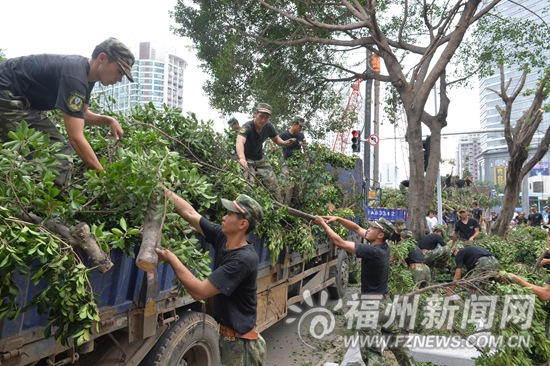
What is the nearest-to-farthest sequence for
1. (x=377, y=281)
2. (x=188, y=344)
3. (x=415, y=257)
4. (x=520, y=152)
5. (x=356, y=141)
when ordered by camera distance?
(x=188, y=344)
(x=377, y=281)
(x=415, y=257)
(x=520, y=152)
(x=356, y=141)

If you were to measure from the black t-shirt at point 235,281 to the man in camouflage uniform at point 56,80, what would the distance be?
1.00m

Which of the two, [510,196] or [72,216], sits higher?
[510,196]

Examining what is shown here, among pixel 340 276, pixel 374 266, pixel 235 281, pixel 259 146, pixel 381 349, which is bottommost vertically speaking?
pixel 381 349

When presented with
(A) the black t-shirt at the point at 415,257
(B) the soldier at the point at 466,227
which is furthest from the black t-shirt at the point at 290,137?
(B) the soldier at the point at 466,227

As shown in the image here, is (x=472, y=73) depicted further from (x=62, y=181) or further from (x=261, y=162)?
(x=62, y=181)

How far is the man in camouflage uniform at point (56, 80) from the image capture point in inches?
110

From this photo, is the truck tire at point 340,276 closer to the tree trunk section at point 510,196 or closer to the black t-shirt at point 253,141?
the black t-shirt at point 253,141

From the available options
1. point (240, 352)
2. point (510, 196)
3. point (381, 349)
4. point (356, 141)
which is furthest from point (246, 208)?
point (356, 141)

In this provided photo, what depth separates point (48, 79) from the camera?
297 cm

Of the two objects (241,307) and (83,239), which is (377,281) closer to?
(241,307)

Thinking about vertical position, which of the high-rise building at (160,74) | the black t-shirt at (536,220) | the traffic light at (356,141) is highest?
the high-rise building at (160,74)

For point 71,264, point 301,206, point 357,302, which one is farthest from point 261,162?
point 71,264

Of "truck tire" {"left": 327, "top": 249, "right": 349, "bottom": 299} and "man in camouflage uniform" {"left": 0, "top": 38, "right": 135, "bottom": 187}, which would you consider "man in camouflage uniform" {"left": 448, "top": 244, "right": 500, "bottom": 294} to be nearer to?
"truck tire" {"left": 327, "top": 249, "right": 349, "bottom": 299}

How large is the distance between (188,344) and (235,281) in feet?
3.83
